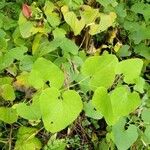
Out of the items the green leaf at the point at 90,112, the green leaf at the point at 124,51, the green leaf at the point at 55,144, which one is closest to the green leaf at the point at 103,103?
the green leaf at the point at 90,112

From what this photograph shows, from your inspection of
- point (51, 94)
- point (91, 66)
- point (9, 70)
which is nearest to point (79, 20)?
point (9, 70)

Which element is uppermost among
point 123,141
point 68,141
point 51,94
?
point 51,94

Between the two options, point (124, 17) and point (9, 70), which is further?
point (124, 17)

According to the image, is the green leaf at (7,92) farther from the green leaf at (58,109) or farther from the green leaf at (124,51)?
the green leaf at (124,51)

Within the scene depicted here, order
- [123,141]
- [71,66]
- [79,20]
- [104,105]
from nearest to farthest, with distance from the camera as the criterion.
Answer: [104,105] → [123,141] → [71,66] → [79,20]

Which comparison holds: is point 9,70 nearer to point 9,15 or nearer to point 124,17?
point 9,15

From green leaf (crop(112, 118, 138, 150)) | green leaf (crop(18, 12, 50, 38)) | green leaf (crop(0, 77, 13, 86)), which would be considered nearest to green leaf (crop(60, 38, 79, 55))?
green leaf (crop(18, 12, 50, 38))

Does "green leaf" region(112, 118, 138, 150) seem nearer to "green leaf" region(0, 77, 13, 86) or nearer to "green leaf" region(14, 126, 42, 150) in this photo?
"green leaf" region(14, 126, 42, 150)
